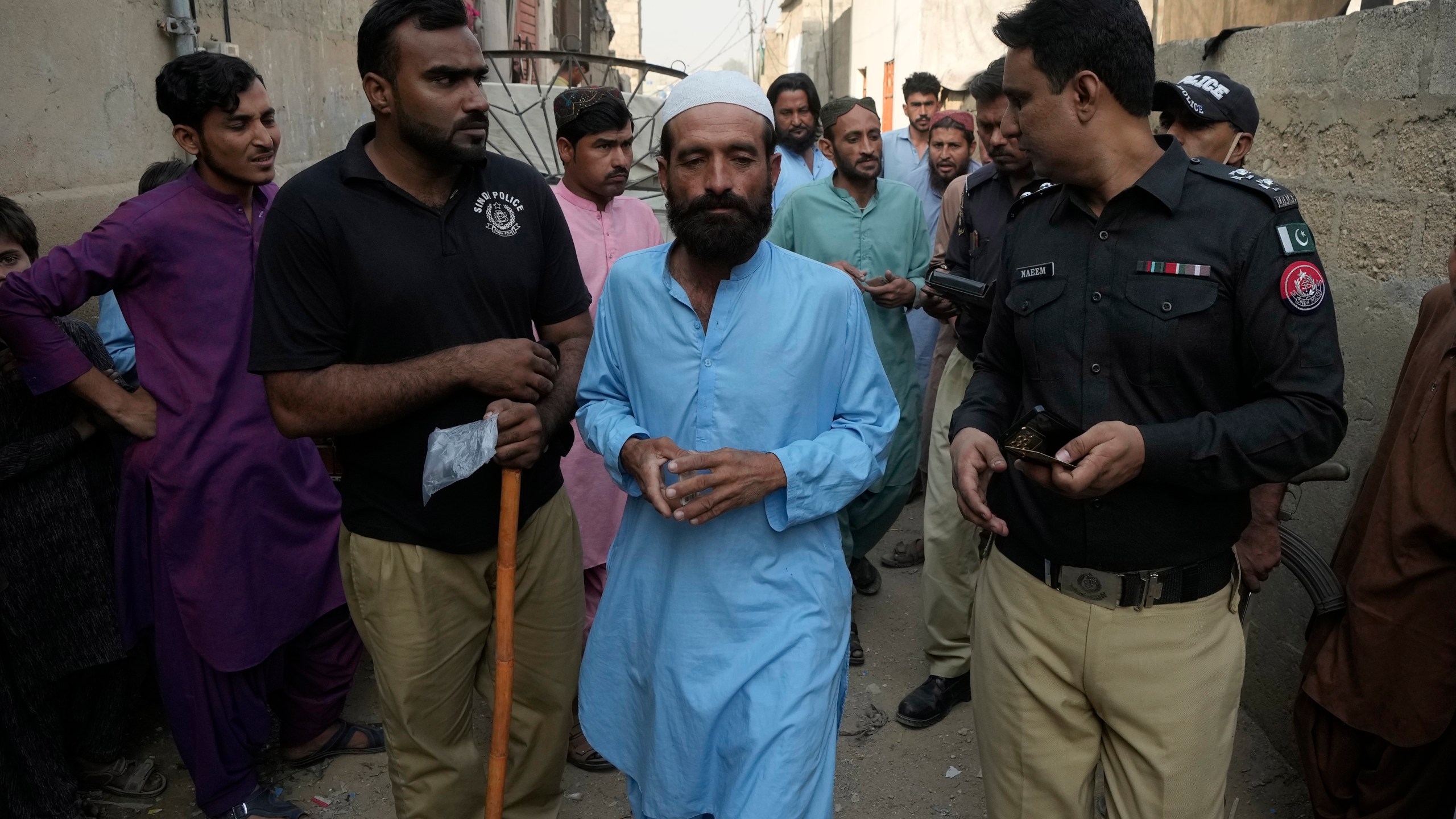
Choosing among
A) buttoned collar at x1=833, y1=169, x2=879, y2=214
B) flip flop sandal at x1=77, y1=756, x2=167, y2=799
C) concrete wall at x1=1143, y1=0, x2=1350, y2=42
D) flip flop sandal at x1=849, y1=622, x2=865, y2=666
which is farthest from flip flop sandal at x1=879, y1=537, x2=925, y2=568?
flip flop sandal at x1=77, y1=756, x2=167, y2=799

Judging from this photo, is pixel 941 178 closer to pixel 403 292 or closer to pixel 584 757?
pixel 584 757

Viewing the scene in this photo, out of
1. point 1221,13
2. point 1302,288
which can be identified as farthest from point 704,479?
point 1221,13

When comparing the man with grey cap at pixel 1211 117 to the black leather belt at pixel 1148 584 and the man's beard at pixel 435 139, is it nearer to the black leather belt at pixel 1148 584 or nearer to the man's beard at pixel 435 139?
the black leather belt at pixel 1148 584

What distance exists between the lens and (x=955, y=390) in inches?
154

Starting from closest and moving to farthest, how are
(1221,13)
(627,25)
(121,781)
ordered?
(121,781) → (1221,13) → (627,25)

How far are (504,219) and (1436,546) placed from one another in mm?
2383

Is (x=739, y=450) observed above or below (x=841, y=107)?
below

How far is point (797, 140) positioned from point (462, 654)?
4.07 m

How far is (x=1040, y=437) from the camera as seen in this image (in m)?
1.98

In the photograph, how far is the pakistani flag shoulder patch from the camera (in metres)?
1.94

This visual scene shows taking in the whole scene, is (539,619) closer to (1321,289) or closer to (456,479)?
(456,479)

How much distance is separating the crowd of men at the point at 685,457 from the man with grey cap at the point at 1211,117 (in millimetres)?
13

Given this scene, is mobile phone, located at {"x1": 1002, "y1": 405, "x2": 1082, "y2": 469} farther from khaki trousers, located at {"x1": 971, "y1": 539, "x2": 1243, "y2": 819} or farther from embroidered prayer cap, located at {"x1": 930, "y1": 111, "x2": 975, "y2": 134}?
embroidered prayer cap, located at {"x1": 930, "y1": 111, "x2": 975, "y2": 134}

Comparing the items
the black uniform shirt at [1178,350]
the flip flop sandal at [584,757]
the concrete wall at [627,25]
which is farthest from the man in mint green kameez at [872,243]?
the concrete wall at [627,25]
